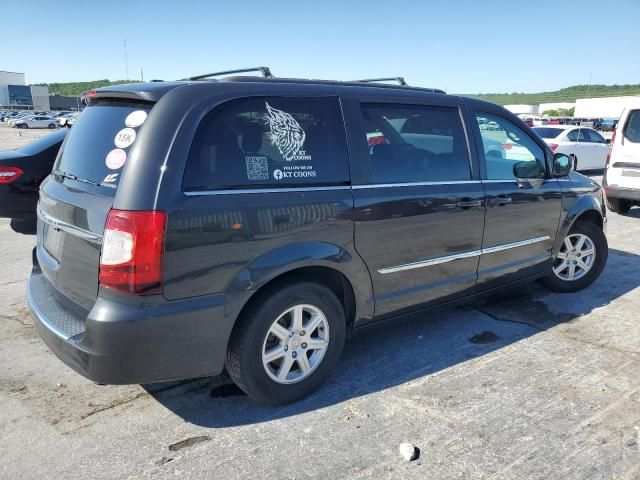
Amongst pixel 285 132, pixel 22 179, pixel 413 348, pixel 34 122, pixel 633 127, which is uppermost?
pixel 285 132

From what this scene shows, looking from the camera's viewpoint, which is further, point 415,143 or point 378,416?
point 415,143

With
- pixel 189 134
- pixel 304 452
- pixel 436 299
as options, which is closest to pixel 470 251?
pixel 436 299

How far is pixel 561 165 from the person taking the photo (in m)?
4.64

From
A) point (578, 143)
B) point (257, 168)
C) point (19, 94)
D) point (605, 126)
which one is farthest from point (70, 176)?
point (19, 94)

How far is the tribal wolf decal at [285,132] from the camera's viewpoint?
2.88 m

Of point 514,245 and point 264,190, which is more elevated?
point 264,190

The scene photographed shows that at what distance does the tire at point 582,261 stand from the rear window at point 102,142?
3938mm

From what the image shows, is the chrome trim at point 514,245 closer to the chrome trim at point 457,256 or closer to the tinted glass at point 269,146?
the chrome trim at point 457,256

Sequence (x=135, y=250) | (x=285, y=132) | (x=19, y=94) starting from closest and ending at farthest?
(x=135, y=250) → (x=285, y=132) → (x=19, y=94)

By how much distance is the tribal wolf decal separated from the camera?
2883mm

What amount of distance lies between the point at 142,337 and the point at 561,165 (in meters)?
3.84

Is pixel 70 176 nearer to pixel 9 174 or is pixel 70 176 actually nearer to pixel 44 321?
pixel 44 321

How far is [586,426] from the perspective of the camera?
9.57ft

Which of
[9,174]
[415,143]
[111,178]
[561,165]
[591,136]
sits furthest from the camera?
[591,136]
